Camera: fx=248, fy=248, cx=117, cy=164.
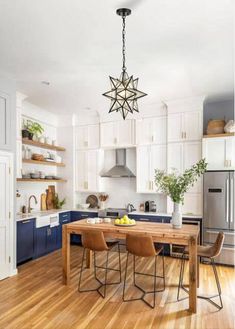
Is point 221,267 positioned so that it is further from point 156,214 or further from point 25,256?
point 25,256

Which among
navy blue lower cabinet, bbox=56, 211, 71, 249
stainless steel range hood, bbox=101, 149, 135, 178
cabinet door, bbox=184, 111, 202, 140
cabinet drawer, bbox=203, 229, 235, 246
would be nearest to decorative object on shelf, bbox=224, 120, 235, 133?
cabinet door, bbox=184, 111, 202, 140

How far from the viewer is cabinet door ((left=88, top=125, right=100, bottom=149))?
243 inches

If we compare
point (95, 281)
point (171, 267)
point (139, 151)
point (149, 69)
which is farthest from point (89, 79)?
point (171, 267)

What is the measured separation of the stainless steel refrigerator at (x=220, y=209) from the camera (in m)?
4.50

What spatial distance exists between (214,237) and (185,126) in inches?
88.3

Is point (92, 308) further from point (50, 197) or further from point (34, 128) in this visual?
point (34, 128)

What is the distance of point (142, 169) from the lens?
563 cm

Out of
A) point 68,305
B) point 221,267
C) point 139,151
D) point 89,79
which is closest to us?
point 68,305

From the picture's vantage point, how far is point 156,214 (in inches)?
205

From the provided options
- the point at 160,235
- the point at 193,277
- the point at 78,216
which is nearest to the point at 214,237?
the point at 193,277

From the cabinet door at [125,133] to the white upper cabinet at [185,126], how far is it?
3.07 ft

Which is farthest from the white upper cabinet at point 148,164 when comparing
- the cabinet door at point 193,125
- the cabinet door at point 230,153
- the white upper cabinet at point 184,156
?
the cabinet door at point 230,153

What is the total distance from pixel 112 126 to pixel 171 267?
11.0ft

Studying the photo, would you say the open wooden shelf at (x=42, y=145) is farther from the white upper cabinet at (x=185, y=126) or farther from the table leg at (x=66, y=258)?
the white upper cabinet at (x=185, y=126)
